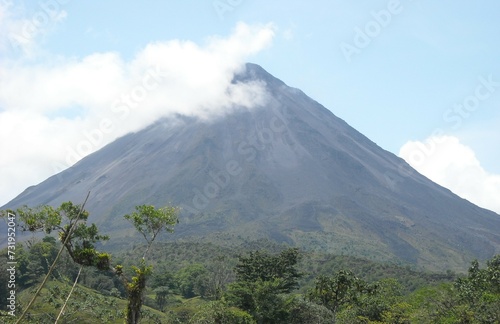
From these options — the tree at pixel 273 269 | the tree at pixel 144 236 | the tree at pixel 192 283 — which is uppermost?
the tree at pixel 144 236

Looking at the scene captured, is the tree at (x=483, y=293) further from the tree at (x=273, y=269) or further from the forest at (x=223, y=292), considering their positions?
the tree at (x=273, y=269)

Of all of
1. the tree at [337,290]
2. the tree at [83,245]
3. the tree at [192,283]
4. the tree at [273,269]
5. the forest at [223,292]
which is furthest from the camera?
the tree at [192,283]

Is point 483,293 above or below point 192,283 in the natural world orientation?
above

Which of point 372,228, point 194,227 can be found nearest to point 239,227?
point 194,227

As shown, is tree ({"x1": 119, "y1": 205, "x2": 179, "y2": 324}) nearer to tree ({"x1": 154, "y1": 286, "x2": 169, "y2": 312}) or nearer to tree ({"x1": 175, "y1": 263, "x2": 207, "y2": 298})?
tree ({"x1": 154, "y1": 286, "x2": 169, "y2": 312})

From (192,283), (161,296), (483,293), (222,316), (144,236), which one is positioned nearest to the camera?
(144,236)

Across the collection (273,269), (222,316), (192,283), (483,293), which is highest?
(273,269)

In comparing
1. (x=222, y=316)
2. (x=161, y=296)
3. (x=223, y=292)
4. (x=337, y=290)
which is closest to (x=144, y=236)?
(x=222, y=316)

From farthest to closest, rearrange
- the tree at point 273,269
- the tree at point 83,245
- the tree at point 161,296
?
the tree at point 161,296 → the tree at point 273,269 → the tree at point 83,245

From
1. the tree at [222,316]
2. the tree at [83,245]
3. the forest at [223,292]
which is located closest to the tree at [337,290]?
the forest at [223,292]

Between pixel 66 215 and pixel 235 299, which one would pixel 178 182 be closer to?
pixel 235 299

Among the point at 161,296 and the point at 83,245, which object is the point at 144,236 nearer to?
the point at 83,245

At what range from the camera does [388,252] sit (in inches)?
5822

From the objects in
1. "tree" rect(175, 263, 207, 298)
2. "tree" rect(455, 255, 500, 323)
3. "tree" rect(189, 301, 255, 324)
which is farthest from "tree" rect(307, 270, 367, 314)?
"tree" rect(175, 263, 207, 298)
